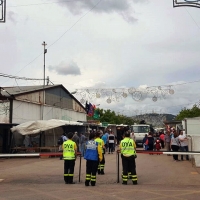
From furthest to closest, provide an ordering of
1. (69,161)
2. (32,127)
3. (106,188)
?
(32,127), (69,161), (106,188)

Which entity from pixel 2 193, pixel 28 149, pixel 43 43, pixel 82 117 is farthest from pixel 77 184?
pixel 82 117

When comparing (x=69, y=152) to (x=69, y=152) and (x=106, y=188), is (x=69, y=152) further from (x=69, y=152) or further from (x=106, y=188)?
(x=106, y=188)

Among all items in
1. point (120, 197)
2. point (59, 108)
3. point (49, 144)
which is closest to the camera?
point (120, 197)

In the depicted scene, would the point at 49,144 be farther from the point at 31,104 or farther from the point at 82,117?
the point at 82,117

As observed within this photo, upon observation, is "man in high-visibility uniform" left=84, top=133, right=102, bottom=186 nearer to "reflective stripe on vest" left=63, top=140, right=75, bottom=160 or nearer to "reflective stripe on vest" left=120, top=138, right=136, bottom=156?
"reflective stripe on vest" left=63, top=140, right=75, bottom=160

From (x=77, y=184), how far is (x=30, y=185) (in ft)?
5.16

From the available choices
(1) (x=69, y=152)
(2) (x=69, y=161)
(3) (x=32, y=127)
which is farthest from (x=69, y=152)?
(3) (x=32, y=127)

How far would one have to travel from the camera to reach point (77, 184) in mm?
12086

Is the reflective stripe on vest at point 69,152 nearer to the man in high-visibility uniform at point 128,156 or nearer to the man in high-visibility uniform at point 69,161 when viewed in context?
the man in high-visibility uniform at point 69,161

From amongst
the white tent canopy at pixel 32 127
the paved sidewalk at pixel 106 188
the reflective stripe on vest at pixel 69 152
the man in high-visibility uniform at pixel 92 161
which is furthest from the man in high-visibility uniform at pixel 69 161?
the white tent canopy at pixel 32 127

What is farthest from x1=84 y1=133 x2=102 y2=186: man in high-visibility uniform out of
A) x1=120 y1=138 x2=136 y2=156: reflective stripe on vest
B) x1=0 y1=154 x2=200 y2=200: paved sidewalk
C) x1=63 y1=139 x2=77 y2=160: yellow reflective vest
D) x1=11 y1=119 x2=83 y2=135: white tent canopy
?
x1=11 y1=119 x2=83 y2=135: white tent canopy

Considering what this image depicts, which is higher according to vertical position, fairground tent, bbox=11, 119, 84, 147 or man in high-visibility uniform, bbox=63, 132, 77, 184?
fairground tent, bbox=11, 119, 84, 147

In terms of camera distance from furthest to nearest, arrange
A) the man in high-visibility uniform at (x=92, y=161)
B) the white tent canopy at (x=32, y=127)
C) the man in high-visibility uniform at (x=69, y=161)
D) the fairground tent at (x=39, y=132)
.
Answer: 1. the fairground tent at (x=39, y=132)
2. the white tent canopy at (x=32, y=127)
3. the man in high-visibility uniform at (x=69, y=161)
4. the man in high-visibility uniform at (x=92, y=161)

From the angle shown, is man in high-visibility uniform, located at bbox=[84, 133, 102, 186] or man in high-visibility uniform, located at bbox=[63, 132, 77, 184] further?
man in high-visibility uniform, located at bbox=[63, 132, 77, 184]
